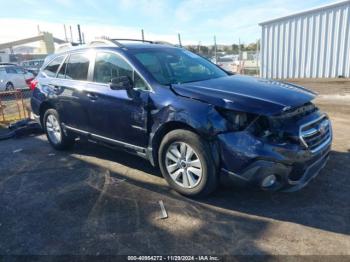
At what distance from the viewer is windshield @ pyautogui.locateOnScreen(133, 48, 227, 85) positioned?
4.29m

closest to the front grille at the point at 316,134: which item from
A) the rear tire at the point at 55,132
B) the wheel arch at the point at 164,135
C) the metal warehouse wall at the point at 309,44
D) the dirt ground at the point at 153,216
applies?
the dirt ground at the point at 153,216

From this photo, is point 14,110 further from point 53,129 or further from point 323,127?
point 323,127

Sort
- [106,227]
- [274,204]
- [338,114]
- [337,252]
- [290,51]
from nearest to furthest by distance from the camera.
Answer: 1. [337,252]
2. [106,227]
3. [274,204]
4. [338,114]
5. [290,51]

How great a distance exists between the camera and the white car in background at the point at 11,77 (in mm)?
17875

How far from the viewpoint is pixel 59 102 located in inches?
219

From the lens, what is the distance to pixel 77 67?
530 centimetres

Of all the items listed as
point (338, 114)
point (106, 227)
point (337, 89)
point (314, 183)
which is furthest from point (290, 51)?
point (106, 227)

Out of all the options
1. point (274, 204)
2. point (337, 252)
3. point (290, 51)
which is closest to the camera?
point (337, 252)

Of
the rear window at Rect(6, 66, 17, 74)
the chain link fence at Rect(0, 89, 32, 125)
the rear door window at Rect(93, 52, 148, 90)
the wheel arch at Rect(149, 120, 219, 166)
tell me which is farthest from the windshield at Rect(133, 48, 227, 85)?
the rear window at Rect(6, 66, 17, 74)

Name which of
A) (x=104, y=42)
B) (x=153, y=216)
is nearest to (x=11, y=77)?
(x=104, y=42)

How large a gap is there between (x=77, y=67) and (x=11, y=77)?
15003 millimetres

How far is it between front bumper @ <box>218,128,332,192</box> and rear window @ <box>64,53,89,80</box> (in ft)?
8.72

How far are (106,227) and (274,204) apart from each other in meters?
1.83

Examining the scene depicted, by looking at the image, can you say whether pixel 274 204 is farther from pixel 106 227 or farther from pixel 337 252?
pixel 106 227
